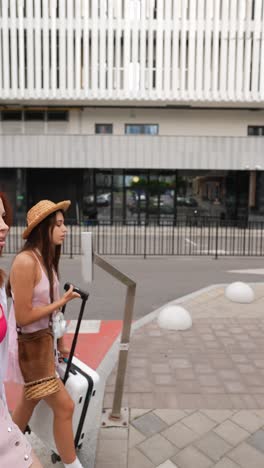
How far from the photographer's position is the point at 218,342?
18.1 ft

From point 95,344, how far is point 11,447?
3.88 meters

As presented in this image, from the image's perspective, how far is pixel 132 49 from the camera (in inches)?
852

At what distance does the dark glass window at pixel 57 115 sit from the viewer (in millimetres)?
23375

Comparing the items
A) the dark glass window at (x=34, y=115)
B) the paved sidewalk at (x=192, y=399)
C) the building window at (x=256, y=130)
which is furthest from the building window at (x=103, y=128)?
the paved sidewalk at (x=192, y=399)

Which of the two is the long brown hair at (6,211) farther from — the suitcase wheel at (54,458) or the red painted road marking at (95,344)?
the red painted road marking at (95,344)

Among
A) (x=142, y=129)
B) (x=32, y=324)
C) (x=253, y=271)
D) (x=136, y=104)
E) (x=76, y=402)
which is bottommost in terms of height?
(x=253, y=271)

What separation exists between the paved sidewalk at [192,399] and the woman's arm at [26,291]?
1375mm

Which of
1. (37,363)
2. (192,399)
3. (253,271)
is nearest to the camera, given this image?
(37,363)

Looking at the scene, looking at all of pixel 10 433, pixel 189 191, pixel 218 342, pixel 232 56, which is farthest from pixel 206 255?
pixel 232 56

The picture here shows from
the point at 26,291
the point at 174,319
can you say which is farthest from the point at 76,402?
the point at 174,319

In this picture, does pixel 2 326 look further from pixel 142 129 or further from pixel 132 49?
pixel 142 129

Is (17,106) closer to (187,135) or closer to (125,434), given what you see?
(187,135)

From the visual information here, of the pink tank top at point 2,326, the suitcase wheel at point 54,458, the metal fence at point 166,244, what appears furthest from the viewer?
the metal fence at point 166,244

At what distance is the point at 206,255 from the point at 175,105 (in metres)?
12.3
